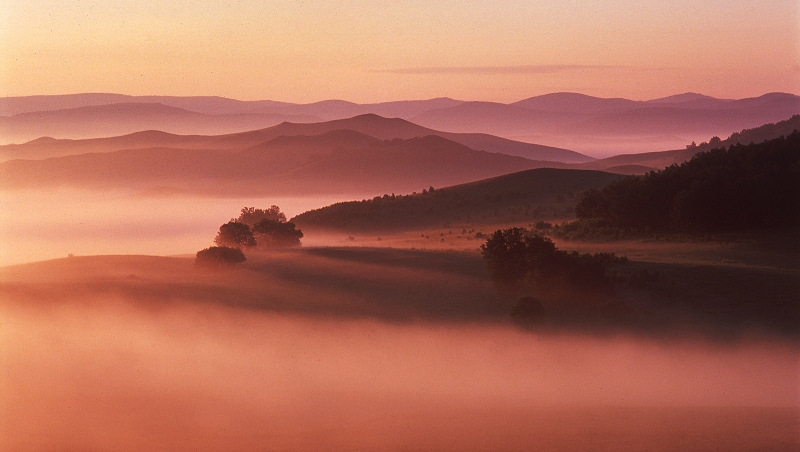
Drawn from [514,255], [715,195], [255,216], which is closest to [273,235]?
[255,216]

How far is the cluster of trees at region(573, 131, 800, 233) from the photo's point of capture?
52.1 metres

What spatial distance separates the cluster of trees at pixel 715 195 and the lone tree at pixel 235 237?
66.0ft

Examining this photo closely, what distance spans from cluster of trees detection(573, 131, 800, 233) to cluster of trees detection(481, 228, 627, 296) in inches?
582

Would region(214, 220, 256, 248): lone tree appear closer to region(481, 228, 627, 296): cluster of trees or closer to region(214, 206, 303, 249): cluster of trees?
region(214, 206, 303, 249): cluster of trees

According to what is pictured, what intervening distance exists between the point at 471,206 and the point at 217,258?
43.6m

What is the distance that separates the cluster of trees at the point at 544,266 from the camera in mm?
37125

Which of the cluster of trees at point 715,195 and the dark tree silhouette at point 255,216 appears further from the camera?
the dark tree silhouette at point 255,216

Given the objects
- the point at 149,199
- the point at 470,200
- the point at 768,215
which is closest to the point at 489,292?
the point at 768,215

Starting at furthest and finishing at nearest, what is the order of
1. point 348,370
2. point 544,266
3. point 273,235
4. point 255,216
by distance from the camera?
point 255,216, point 273,235, point 544,266, point 348,370

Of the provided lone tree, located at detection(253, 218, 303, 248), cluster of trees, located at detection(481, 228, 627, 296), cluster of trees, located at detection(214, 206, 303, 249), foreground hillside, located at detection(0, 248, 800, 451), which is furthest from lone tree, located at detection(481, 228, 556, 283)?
lone tree, located at detection(253, 218, 303, 248)

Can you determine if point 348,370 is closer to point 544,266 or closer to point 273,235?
point 544,266

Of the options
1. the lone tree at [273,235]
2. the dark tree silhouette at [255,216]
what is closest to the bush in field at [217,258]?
the lone tree at [273,235]

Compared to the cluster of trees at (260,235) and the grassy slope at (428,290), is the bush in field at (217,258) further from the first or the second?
the cluster of trees at (260,235)

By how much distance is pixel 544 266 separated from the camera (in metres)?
37.6
